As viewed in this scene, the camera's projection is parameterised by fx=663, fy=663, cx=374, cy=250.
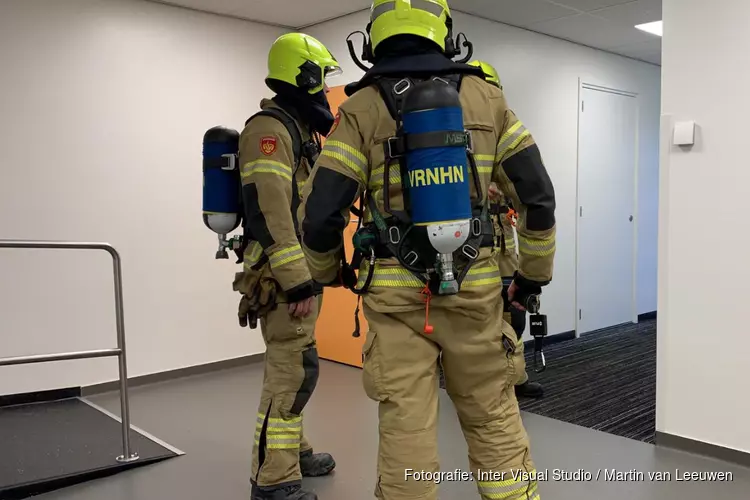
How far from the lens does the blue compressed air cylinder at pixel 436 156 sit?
165cm

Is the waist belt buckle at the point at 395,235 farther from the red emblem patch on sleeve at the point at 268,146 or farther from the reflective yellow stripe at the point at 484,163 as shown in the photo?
the red emblem patch on sleeve at the point at 268,146

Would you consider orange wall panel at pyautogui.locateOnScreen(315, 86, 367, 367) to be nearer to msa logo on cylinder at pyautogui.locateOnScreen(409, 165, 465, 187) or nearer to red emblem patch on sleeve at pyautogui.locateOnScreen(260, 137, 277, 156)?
red emblem patch on sleeve at pyautogui.locateOnScreen(260, 137, 277, 156)

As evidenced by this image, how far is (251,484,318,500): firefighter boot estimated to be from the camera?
2549 mm

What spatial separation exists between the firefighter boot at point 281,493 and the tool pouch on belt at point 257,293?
638 millimetres

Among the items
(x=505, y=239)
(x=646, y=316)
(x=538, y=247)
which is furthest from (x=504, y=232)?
(x=646, y=316)

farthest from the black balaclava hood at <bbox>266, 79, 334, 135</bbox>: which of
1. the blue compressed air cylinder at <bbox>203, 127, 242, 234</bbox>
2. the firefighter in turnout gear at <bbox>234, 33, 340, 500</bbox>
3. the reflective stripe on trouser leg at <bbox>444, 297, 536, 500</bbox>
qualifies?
the reflective stripe on trouser leg at <bbox>444, 297, 536, 500</bbox>

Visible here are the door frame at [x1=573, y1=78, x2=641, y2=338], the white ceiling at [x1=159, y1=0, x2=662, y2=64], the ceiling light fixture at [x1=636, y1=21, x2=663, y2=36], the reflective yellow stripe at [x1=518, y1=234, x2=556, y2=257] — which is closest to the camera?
the reflective yellow stripe at [x1=518, y1=234, x2=556, y2=257]

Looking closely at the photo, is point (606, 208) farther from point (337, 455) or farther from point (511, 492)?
point (511, 492)

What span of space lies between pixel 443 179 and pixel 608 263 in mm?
4960

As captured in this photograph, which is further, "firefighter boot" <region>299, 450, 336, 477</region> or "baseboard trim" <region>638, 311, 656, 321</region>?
"baseboard trim" <region>638, 311, 656, 321</region>

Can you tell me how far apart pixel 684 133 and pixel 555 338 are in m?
2.82

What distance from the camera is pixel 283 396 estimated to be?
2543mm

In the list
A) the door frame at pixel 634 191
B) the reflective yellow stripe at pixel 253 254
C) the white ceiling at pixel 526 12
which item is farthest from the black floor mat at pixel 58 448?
the door frame at pixel 634 191

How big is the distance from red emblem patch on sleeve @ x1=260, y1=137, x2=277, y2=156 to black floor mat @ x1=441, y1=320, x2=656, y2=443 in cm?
229
